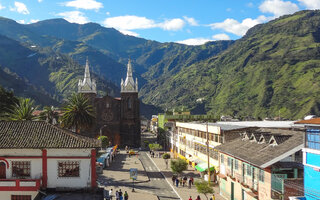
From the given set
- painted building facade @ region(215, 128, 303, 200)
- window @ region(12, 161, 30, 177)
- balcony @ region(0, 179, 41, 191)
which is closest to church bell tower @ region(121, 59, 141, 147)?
painted building facade @ region(215, 128, 303, 200)

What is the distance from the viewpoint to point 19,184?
28703 mm

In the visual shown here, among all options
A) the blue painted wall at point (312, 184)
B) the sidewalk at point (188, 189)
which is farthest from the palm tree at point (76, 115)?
the blue painted wall at point (312, 184)

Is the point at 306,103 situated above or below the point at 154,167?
above

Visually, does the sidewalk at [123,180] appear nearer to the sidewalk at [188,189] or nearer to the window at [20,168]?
the sidewalk at [188,189]

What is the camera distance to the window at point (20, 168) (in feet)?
97.5

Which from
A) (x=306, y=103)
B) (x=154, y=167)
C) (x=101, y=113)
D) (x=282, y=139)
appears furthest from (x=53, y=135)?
(x=306, y=103)

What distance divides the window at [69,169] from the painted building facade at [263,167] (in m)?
14.6

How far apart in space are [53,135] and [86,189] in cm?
557

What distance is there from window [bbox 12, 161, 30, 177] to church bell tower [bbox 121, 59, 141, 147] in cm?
8663

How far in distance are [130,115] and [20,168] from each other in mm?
87119

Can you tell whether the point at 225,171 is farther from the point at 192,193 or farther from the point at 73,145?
the point at 73,145

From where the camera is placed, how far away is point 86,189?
98.5 feet

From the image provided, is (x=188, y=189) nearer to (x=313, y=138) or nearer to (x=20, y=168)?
(x=20, y=168)

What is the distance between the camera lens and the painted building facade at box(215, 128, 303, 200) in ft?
87.1
